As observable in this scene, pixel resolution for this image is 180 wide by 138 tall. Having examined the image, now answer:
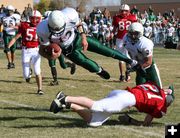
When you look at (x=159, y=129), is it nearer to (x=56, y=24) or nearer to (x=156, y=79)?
(x=156, y=79)

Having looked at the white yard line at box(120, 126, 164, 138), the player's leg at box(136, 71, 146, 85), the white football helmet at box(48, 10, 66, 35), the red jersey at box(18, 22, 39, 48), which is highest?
the white football helmet at box(48, 10, 66, 35)

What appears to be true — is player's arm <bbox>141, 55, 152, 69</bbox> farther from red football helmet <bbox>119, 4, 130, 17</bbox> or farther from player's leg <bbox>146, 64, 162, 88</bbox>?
red football helmet <bbox>119, 4, 130, 17</bbox>

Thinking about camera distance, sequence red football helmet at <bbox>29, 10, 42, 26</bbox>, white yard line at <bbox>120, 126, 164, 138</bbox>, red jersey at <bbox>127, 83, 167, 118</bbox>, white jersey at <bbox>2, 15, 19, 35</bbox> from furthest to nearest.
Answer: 1. white jersey at <bbox>2, 15, 19, 35</bbox>
2. red football helmet at <bbox>29, 10, 42, 26</bbox>
3. red jersey at <bbox>127, 83, 167, 118</bbox>
4. white yard line at <bbox>120, 126, 164, 138</bbox>

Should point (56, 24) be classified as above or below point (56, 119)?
above

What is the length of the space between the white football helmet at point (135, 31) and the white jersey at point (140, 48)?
3.4 inches

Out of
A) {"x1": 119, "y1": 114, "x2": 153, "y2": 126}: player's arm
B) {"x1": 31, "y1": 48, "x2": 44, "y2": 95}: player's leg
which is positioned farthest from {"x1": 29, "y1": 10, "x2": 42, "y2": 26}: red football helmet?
{"x1": 119, "y1": 114, "x2": 153, "y2": 126}: player's arm

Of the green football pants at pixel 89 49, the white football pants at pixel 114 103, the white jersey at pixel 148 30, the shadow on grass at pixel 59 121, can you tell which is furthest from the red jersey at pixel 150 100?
the white jersey at pixel 148 30

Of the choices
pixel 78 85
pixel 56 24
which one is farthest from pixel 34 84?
pixel 56 24

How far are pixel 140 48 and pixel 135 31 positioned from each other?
31cm

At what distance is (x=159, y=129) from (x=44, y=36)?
241cm

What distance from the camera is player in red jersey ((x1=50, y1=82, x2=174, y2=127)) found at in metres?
6.32

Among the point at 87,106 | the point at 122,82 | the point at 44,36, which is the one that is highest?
the point at 44,36

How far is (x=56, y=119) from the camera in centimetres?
727

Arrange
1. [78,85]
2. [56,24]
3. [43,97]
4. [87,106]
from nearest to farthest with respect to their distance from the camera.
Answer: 1. [87,106]
2. [56,24]
3. [43,97]
4. [78,85]
